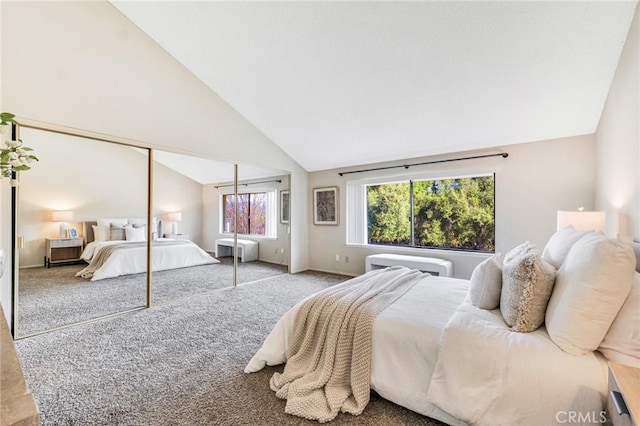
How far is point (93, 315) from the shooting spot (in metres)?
2.97

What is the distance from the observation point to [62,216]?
283 centimetres

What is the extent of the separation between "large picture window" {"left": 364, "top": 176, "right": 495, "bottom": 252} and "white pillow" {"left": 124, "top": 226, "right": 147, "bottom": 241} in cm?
350

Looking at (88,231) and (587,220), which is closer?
(587,220)

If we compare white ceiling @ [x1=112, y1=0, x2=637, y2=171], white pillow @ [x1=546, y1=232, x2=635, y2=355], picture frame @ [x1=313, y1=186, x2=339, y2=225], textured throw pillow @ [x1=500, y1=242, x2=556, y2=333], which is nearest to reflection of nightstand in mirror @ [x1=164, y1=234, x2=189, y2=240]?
white ceiling @ [x1=112, y1=0, x2=637, y2=171]

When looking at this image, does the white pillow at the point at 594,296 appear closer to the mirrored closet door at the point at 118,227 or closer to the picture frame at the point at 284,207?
the mirrored closet door at the point at 118,227

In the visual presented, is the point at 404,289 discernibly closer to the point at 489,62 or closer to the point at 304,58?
the point at 489,62

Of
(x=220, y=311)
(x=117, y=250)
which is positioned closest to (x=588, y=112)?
(x=220, y=311)

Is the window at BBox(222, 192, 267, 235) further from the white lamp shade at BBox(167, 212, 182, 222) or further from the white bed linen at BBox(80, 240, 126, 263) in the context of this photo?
the white bed linen at BBox(80, 240, 126, 263)

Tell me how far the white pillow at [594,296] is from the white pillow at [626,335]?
0.10 feet

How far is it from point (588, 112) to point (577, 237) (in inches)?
82.1

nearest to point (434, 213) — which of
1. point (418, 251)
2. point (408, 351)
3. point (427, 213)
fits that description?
point (427, 213)

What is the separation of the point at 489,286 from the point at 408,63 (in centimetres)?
222

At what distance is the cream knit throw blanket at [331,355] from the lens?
1609 millimetres

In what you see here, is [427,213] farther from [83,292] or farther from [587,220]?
[83,292]
